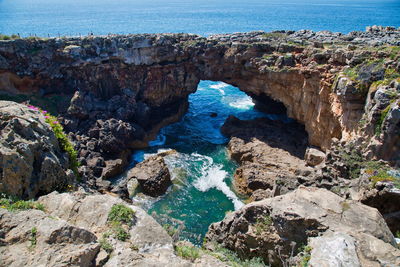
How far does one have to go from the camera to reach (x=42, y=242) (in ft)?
28.9

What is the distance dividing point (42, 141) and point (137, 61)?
27332 mm

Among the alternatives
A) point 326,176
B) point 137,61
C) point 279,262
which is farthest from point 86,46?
point 279,262

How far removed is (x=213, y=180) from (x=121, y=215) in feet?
69.4

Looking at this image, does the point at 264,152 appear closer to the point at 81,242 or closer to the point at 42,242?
the point at 81,242

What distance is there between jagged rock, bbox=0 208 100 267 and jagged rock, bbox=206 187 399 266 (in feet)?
22.7

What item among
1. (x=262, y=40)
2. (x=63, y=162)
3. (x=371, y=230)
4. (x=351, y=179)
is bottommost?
(x=351, y=179)

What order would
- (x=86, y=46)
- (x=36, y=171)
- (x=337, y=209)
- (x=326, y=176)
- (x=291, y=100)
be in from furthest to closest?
(x=86, y=46) → (x=291, y=100) → (x=326, y=176) → (x=36, y=171) → (x=337, y=209)

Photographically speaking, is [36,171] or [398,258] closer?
[398,258]

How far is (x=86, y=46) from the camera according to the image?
38.4m

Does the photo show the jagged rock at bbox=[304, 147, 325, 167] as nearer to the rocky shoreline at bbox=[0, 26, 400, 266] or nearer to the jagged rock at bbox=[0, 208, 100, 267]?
the rocky shoreline at bbox=[0, 26, 400, 266]

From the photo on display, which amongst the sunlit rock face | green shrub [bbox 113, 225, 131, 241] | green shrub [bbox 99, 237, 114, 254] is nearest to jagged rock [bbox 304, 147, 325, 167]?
the sunlit rock face

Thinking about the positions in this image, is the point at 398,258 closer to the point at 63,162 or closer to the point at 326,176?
the point at 326,176

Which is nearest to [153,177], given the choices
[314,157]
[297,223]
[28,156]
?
[314,157]

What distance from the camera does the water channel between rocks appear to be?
88.2 ft
